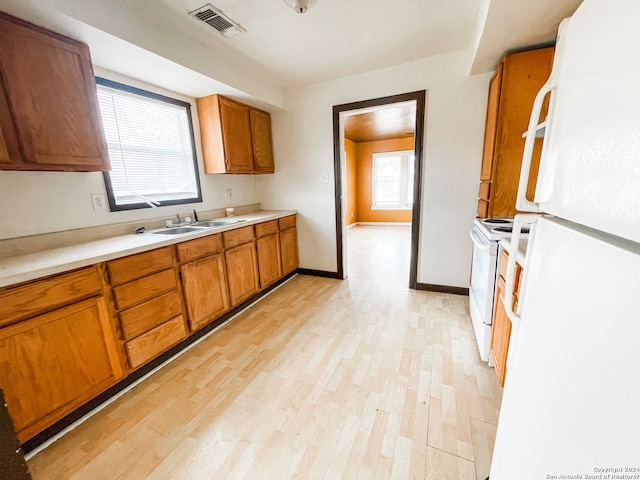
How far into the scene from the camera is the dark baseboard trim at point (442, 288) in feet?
8.99

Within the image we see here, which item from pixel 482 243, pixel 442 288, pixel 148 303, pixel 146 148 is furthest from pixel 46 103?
pixel 442 288

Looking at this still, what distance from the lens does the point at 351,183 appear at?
7102 millimetres

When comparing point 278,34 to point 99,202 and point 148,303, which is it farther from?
point 148,303

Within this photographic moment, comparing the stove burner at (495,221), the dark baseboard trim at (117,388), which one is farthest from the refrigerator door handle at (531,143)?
the dark baseboard trim at (117,388)

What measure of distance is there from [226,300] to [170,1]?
2.18m

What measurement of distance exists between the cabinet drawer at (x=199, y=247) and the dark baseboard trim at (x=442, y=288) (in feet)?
7.20

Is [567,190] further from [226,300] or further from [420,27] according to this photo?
[226,300]

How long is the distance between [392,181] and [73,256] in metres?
6.83

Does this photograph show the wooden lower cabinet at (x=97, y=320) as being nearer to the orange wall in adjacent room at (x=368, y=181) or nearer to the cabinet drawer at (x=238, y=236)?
the cabinet drawer at (x=238, y=236)

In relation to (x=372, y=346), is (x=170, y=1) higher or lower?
higher

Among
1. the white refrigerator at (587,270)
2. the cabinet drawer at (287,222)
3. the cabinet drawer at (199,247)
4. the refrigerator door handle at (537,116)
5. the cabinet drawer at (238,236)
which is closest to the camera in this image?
the white refrigerator at (587,270)

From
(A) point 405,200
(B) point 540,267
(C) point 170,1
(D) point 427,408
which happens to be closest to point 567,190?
(B) point 540,267

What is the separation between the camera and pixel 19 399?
116 cm

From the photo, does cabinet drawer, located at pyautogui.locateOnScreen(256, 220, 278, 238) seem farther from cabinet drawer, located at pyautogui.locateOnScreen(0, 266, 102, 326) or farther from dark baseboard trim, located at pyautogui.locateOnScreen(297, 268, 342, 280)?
cabinet drawer, located at pyautogui.locateOnScreen(0, 266, 102, 326)
